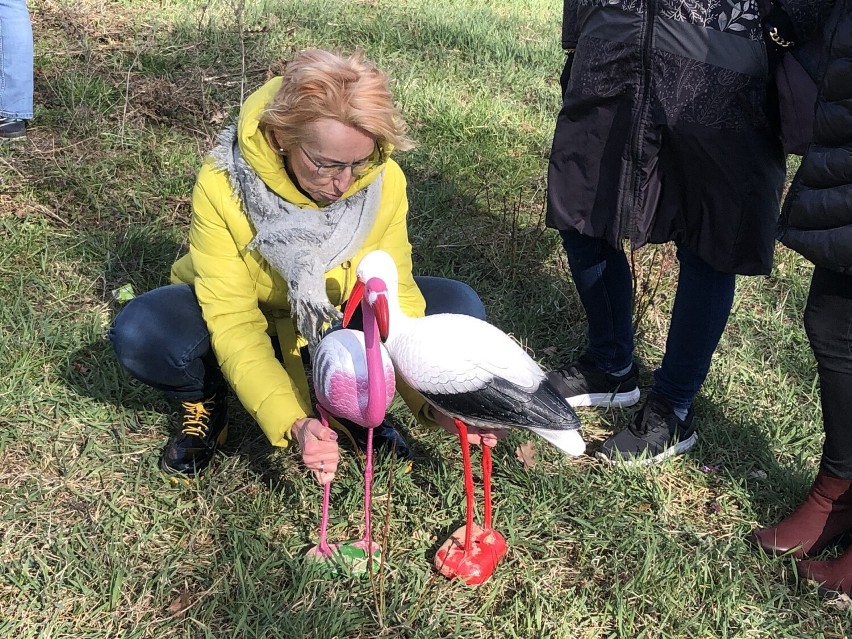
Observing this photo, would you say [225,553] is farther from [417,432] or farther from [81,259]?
[81,259]

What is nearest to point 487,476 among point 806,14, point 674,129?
point 674,129

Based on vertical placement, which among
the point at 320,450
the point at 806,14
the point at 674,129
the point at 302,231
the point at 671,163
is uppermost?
the point at 806,14

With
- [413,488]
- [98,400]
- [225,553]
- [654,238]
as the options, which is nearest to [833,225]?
[654,238]

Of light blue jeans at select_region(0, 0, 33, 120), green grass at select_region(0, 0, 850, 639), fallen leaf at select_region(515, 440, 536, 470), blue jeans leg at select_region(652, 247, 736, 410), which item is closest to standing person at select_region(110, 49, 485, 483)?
green grass at select_region(0, 0, 850, 639)

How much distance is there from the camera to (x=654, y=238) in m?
2.32

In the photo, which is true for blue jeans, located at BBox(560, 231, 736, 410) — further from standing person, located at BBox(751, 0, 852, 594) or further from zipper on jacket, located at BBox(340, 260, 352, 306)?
zipper on jacket, located at BBox(340, 260, 352, 306)

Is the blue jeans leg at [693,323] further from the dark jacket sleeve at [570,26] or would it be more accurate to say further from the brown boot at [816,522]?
the dark jacket sleeve at [570,26]

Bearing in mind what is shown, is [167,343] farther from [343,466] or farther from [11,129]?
[11,129]

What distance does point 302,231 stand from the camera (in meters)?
2.07

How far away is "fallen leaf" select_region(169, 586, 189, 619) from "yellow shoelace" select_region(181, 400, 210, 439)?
474mm

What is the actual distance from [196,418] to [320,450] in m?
0.69

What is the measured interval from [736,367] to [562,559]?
1212mm

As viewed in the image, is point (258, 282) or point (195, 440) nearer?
point (258, 282)

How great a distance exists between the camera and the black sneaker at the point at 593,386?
2830 millimetres
